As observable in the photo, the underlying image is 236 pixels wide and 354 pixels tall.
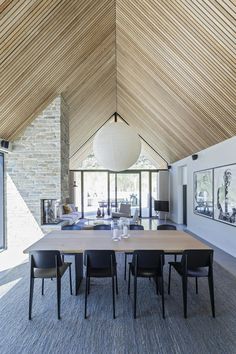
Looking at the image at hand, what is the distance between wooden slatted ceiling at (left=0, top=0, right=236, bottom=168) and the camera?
155 inches

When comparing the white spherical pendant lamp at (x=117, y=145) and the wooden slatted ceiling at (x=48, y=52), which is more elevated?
the wooden slatted ceiling at (x=48, y=52)

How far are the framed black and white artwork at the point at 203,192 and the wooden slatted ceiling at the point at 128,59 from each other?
0.98m

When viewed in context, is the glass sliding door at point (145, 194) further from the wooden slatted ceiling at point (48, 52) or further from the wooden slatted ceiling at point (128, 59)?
the wooden slatted ceiling at point (48, 52)

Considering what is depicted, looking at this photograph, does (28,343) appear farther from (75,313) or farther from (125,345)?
(125,345)

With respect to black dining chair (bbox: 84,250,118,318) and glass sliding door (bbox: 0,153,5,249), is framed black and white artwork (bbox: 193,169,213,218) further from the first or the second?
glass sliding door (bbox: 0,153,5,249)

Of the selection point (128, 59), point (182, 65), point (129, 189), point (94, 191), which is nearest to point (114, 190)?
point (129, 189)

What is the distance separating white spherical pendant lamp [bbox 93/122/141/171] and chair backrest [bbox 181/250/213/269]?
56.9 inches

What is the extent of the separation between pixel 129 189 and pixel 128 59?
730 cm

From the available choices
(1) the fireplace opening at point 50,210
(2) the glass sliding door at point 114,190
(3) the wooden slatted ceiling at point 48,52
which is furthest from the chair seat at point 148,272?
(2) the glass sliding door at point 114,190

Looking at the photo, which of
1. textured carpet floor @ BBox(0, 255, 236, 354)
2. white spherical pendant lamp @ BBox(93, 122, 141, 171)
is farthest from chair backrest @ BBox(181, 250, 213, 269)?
white spherical pendant lamp @ BBox(93, 122, 141, 171)

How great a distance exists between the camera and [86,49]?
18.5ft

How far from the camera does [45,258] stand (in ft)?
10.9

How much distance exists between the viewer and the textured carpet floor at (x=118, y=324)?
2.76 metres

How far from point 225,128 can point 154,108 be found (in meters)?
2.72
